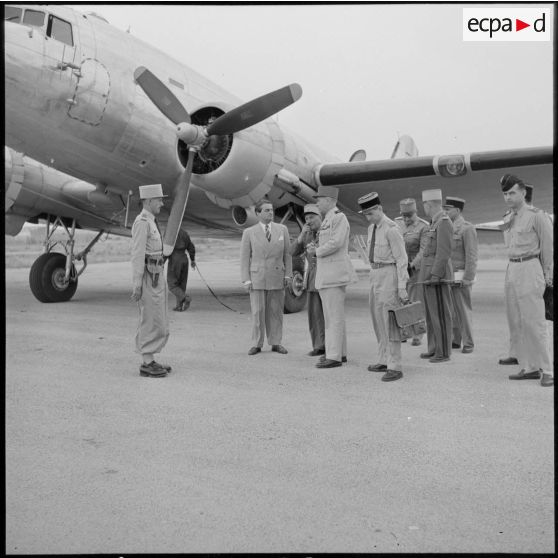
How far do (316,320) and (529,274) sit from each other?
7.68 feet

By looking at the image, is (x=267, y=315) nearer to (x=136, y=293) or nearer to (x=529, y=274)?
(x=136, y=293)

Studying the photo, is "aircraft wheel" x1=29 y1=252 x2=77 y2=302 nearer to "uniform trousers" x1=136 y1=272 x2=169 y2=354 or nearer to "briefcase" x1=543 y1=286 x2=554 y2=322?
"uniform trousers" x1=136 y1=272 x2=169 y2=354

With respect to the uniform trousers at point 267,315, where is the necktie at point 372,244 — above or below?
above

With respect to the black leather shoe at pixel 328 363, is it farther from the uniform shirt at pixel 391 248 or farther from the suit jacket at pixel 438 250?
the suit jacket at pixel 438 250

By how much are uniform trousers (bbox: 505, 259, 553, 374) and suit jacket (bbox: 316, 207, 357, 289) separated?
1.61 meters

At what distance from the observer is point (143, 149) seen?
8500 millimetres

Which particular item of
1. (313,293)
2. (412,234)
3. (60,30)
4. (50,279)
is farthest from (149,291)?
(50,279)

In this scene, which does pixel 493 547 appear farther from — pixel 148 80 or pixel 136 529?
pixel 148 80

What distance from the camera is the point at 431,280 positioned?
18.9 ft

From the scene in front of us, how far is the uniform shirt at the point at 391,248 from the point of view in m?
5.18

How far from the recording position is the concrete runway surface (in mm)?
2180

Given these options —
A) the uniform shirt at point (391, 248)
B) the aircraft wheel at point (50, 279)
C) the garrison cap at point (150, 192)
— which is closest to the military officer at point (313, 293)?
the uniform shirt at point (391, 248)

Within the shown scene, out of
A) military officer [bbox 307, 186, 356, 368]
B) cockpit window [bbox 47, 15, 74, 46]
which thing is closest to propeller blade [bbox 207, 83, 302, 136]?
cockpit window [bbox 47, 15, 74, 46]

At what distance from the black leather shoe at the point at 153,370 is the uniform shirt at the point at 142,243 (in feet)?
2.43
